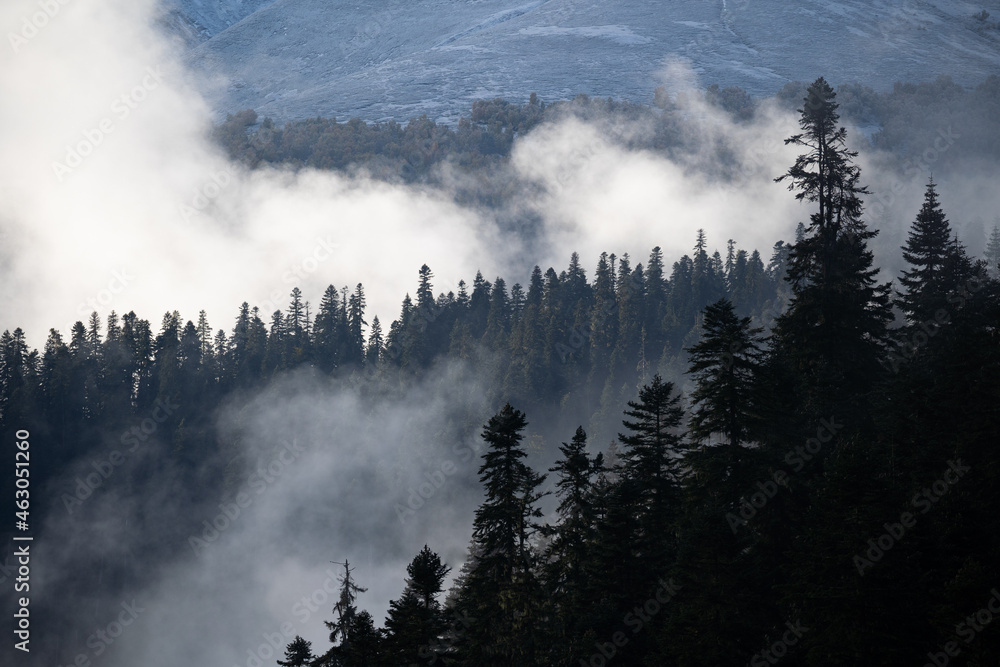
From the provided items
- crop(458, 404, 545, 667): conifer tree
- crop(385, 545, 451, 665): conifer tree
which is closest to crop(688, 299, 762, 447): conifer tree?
crop(458, 404, 545, 667): conifer tree

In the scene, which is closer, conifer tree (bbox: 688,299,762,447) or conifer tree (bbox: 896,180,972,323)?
conifer tree (bbox: 688,299,762,447)

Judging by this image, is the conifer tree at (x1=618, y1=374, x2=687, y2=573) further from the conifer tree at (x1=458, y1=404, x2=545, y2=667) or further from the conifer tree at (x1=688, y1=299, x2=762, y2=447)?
the conifer tree at (x1=458, y1=404, x2=545, y2=667)

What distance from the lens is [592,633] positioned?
32375 mm

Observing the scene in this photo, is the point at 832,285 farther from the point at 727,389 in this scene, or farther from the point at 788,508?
the point at 788,508

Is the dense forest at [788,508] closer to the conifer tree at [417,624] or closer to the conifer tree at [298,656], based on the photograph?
the conifer tree at [417,624]

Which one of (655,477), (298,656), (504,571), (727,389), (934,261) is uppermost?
(934,261)

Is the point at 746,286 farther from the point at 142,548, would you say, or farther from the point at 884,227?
the point at 142,548

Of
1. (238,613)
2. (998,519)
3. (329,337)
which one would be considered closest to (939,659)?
(998,519)

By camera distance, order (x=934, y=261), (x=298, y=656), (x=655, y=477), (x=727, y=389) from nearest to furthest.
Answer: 1. (x=727, y=389)
2. (x=655, y=477)
3. (x=298, y=656)
4. (x=934, y=261)

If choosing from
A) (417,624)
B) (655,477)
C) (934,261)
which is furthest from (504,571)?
(934,261)

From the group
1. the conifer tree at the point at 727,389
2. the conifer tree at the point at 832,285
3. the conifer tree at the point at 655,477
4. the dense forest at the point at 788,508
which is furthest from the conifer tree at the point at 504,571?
the conifer tree at the point at 832,285

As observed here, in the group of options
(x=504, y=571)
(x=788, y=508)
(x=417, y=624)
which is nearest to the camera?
(x=788, y=508)

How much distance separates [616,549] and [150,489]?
6145 inches

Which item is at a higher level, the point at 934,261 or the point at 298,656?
the point at 934,261
